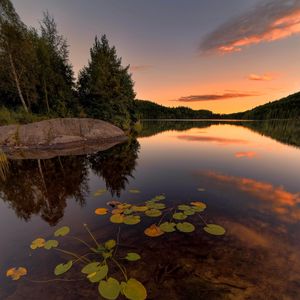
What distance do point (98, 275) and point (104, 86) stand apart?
22169mm

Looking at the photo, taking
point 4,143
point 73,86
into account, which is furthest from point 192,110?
point 4,143

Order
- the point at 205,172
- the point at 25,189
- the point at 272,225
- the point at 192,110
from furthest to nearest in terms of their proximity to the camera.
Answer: the point at 192,110 → the point at 205,172 → the point at 25,189 → the point at 272,225

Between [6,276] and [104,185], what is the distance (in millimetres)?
3773

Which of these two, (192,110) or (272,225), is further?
(192,110)

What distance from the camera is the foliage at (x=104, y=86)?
21.5 metres

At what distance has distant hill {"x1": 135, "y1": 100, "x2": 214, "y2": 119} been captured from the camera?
12569cm

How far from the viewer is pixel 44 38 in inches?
874

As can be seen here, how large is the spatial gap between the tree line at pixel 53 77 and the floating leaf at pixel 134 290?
65.9ft

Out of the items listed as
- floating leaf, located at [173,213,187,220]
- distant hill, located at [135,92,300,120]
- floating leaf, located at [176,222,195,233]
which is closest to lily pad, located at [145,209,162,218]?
floating leaf, located at [173,213,187,220]

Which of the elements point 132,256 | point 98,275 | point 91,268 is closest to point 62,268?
point 91,268

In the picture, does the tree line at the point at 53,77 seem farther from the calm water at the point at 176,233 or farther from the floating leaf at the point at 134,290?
the floating leaf at the point at 134,290

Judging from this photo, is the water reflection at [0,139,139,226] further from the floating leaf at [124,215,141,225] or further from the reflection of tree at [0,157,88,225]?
the floating leaf at [124,215,141,225]

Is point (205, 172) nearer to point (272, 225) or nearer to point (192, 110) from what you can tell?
point (272, 225)

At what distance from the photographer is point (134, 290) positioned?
7.02 ft
